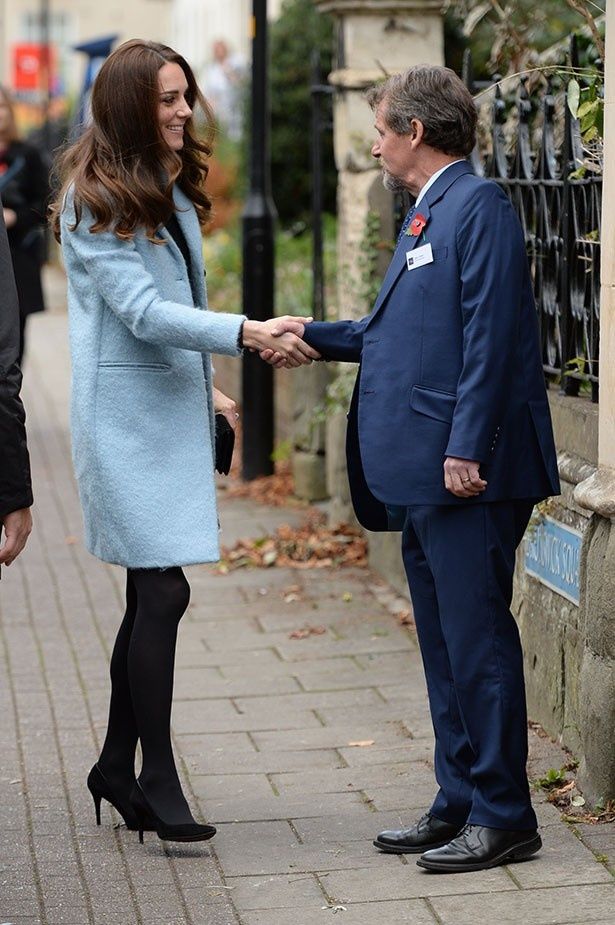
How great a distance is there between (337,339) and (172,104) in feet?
2.28

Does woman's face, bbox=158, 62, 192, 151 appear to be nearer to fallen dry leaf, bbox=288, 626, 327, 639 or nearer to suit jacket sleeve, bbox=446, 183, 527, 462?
suit jacket sleeve, bbox=446, 183, 527, 462

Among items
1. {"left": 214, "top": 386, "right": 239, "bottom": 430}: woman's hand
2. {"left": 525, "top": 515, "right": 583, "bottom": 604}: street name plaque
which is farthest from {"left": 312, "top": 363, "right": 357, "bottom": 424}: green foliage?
{"left": 214, "top": 386, "right": 239, "bottom": 430}: woman's hand

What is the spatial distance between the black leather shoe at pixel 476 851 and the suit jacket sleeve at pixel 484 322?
913mm

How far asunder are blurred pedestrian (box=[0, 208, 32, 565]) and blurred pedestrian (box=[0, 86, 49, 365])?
6001mm

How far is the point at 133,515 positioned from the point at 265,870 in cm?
91

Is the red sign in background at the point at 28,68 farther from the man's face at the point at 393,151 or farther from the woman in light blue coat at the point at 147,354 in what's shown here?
the man's face at the point at 393,151

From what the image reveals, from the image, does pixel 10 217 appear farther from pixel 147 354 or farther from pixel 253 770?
pixel 147 354

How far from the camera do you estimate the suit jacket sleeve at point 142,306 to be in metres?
4.08

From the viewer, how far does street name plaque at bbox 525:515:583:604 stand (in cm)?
489

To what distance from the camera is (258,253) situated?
30.7ft

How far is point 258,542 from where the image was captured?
813 centimetres

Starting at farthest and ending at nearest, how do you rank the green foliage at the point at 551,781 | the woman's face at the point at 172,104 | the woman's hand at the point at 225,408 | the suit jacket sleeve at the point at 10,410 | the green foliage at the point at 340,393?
the green foliage at the point at 340,393
the green foliage at the point at 551,781
the woman's hand at the point at 225,408
the woman's face at the point at 172,104
the suit jacket sleeve at the point at 10,410

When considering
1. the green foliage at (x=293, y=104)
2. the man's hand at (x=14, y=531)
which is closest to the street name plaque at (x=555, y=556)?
the man's hand at (x=14, y=531)

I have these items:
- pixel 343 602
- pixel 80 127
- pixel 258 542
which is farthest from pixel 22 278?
pixel 80 127
